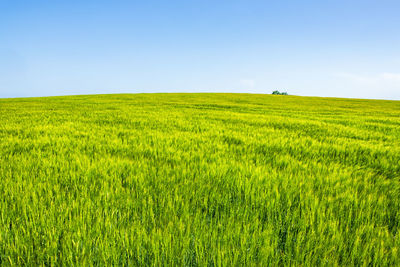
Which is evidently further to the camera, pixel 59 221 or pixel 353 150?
pixel 353 150

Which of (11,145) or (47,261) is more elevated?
(11,145)

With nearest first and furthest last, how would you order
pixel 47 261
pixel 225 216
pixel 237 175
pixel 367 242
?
pixel 47 261
pixel 367 242
pixel 225 216
pixel 237 175

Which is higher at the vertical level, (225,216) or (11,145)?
(11,145)

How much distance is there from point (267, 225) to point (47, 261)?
1350 millimetres

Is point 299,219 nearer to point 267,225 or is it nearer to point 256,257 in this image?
point 267,225

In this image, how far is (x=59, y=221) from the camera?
1.30 metres

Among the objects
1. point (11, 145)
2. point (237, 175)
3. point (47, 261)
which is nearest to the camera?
point (47, 261)

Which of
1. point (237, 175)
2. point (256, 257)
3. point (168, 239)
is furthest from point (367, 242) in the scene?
point (168, 239)

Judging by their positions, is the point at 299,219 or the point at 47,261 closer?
the point at 47,261

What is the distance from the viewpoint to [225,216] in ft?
4.80

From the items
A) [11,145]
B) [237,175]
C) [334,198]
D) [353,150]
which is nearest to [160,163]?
[237,175]

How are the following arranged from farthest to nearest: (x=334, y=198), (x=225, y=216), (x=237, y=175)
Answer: (x=237, y=175) < (x=334, y=198) < (x=225, y=216)

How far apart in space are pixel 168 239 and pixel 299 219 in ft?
3.20

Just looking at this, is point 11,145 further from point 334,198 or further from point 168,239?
point 334,198
